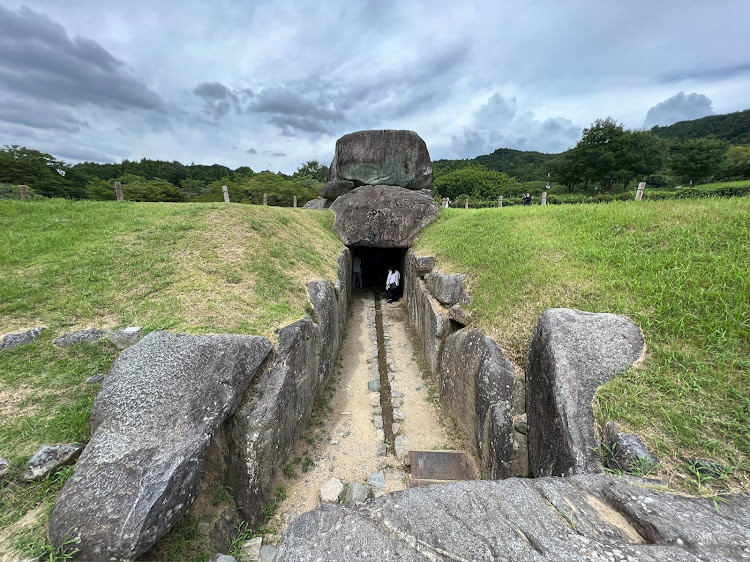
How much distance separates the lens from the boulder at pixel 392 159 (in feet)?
50.0

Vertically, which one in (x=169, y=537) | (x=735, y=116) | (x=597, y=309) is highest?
(x=735, y=116)

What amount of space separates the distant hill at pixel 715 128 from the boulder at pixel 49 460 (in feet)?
303

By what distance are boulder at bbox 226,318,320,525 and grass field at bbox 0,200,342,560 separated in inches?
22.3

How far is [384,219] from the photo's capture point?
42.9 feet

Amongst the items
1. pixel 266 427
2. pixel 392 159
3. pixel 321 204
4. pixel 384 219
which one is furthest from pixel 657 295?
pixel 321 204

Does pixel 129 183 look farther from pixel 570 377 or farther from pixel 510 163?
pixel 510 163

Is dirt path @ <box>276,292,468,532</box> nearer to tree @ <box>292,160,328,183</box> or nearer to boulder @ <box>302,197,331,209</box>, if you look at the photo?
boulder @ <box>302,197,331,209</box>

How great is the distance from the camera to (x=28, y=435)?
3480mm

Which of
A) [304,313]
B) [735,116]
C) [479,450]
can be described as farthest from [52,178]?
[735,116]

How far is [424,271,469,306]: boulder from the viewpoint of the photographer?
7604 millimetres

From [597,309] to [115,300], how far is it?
792 cm

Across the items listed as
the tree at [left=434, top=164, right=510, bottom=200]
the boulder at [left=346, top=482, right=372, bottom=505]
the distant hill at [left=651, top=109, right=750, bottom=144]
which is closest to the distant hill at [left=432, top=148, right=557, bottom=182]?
the tree at [left=434, top=164, right=510, bottom=200]

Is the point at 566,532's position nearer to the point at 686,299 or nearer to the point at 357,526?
the point at 357,526

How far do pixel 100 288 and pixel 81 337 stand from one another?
4.55 feet
